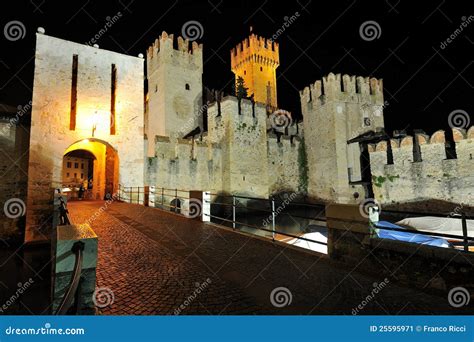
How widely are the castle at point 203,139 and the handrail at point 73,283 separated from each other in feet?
45.6

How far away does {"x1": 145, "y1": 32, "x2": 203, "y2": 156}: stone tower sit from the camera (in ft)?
92.2

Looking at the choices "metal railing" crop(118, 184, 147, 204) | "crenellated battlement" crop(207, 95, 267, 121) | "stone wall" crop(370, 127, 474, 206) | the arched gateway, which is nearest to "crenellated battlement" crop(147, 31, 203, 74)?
"crenellated battlement" crop(207, 95, 267, 121)

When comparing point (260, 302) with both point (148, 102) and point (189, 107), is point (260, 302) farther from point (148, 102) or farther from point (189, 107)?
point (148, 102)

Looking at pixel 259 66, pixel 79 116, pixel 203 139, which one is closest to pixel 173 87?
pixel 203 139

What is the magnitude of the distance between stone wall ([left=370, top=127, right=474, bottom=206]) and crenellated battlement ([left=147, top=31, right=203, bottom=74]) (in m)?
21.8

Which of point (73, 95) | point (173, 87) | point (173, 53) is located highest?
point (173, 53)

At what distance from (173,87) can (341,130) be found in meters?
18.2

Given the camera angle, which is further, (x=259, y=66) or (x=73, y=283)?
(x=259, y=66)

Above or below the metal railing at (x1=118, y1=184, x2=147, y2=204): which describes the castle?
above

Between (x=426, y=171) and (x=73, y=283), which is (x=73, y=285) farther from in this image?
(x=426, y=171)

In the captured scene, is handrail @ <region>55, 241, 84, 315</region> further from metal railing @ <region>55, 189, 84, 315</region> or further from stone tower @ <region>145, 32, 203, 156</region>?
stone tower @ <region>145, 32, 203, 156</region>

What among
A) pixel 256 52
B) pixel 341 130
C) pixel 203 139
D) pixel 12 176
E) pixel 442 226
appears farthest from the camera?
pixel 256 52

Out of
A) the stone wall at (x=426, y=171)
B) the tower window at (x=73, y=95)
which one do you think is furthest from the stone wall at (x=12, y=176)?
the stone wall at (x=426, y=171)

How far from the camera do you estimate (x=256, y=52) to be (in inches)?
1737
